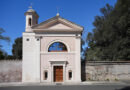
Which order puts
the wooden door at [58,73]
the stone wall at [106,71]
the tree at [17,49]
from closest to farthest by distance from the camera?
1. the wooden door at [58,73]
2. the stone wall at [106,71]
3. the tree at [17,49]

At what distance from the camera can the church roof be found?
18.1 metres

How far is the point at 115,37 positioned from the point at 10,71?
71.6 ft

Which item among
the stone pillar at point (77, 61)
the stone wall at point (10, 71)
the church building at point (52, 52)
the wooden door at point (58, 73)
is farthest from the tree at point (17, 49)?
the stone pillar at point (77, 61)

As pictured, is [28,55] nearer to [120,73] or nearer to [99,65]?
[99,65]

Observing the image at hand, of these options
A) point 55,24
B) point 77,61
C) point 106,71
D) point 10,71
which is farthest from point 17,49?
point 106,71

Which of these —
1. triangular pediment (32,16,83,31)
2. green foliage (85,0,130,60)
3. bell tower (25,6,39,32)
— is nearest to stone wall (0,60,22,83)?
bell tower (25,6,39,32)

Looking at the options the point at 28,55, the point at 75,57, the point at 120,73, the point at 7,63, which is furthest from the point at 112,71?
the point at 7,63

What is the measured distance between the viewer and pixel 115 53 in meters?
27.9

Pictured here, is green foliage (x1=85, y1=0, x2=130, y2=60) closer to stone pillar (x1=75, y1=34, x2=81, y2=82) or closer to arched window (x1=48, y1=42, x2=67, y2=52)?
stone pillar (x1=75, y1=34, x2=81, y2=82)

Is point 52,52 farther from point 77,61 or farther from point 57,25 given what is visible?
point 57,25

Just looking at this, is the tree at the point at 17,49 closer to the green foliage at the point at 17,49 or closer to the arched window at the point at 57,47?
the green foliage at the point at 17,49

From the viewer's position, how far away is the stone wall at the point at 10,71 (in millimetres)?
19266

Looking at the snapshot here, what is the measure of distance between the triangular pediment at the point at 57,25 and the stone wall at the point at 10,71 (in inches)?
252

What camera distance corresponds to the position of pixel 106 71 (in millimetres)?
19219
